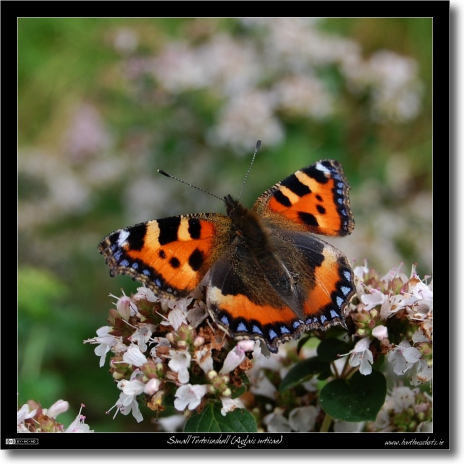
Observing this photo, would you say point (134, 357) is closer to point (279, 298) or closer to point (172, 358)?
point (172, 358)

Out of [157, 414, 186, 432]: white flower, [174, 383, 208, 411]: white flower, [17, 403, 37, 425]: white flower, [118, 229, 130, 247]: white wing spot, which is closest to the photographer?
[174, 383, 208, 411]: white flower

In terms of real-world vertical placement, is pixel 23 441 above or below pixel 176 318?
below

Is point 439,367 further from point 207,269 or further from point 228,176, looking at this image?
point 228,176

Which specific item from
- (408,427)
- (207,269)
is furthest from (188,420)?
(408,427)

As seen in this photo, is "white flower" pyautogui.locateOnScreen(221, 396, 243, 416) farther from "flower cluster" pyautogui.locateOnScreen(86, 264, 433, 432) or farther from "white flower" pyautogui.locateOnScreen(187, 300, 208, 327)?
"white flower" pyautogui.locateOnScreen(187, 300, 208, 327)

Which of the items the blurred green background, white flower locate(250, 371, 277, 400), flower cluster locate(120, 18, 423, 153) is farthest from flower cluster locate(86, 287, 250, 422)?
flower cluster locate(120, 18, 423, 153)

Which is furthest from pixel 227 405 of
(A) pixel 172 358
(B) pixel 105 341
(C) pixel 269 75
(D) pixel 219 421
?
(C) pixel 269 75

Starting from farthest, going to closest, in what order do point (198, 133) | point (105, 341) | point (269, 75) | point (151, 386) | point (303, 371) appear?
point (198, 133) → point (269, 75) → point (303, 371) → point (105, 341) → point (151, 386)
